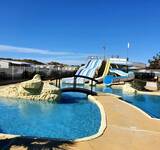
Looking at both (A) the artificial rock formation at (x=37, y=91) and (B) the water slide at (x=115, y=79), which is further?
(B) the water slide at (x=115, y=79)

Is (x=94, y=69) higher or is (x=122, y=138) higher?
(x=94, y=69)

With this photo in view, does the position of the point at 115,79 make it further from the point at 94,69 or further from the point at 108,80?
the point at 94,69

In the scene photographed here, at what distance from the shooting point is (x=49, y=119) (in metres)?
14.1

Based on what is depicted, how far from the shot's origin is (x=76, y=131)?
11.6 meters

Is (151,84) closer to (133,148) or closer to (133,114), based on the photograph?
(133,114)

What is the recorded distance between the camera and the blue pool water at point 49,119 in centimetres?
1125

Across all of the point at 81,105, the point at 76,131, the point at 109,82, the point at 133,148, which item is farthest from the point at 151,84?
the point at 133,148

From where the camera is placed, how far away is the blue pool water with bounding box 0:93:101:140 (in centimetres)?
1125

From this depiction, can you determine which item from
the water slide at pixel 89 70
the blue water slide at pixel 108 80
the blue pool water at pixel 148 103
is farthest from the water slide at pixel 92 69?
the blue pool water at pixel 148 103

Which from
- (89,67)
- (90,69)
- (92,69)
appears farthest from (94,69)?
(89,67)

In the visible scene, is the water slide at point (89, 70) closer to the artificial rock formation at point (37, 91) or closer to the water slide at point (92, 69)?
the water slide at point (92, 69)

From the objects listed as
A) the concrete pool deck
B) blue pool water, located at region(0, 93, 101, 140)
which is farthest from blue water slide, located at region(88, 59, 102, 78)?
the concrete pool deck

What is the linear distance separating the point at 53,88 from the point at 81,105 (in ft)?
7.36

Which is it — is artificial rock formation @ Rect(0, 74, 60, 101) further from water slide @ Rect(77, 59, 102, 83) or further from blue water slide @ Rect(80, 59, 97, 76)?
blue water slide @ Rect(80, 59, 97, 76)
